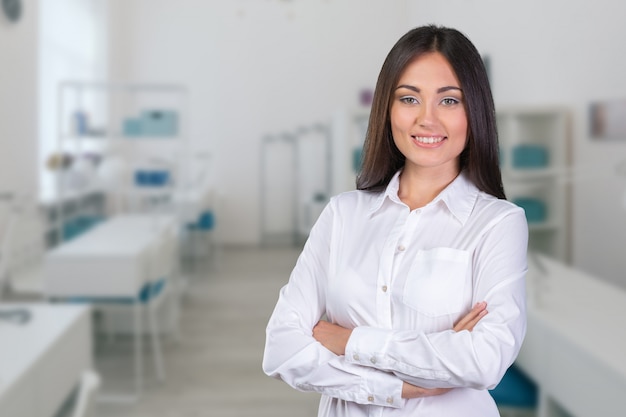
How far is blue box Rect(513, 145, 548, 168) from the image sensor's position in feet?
5.44

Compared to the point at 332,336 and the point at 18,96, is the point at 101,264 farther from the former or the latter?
the point at 332,336

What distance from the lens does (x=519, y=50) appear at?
0.85 metres

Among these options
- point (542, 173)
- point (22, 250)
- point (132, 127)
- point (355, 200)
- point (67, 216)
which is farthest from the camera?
point (132, 127)

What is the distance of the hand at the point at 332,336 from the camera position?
0.60m

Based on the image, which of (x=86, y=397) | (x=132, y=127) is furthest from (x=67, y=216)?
(x=86, y=397)

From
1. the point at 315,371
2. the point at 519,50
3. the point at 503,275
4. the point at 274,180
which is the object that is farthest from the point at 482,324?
the point at 274,180

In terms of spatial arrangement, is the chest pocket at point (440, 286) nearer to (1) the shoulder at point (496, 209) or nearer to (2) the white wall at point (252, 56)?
(1) the shoulder at point (496, 209)

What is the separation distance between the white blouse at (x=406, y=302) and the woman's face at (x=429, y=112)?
6 centimetres

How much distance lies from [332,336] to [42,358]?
31.3 inches

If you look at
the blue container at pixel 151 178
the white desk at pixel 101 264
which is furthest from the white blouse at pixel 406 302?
the blue container at pixel 151 178

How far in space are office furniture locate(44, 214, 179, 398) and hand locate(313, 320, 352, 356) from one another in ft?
5.00

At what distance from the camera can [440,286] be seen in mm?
578

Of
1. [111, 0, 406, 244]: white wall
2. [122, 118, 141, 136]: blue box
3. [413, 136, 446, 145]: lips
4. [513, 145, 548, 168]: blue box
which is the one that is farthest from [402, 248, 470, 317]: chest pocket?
[122, 118, 141, 136]: blue box

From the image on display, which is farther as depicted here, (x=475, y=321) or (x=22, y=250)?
(x=22, y=250)
